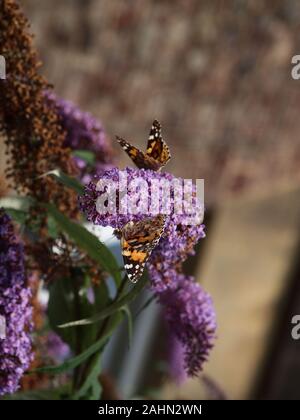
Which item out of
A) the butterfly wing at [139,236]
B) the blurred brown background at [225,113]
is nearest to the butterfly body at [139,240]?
the butterfly wing at [139,236]

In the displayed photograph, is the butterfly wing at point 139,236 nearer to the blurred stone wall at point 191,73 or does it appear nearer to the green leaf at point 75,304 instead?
the green leaf at point 75,304

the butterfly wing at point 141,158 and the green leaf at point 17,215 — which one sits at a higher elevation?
the green leaf at point 17,215

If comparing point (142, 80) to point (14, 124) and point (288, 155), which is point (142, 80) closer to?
point (288, 155)

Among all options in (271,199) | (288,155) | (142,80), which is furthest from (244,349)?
(142,80)

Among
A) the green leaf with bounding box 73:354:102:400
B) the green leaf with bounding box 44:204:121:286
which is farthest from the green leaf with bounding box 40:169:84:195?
the green leaf with bounding box 73:354:102:400

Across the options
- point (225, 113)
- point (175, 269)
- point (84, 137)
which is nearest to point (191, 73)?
point (225, 113)

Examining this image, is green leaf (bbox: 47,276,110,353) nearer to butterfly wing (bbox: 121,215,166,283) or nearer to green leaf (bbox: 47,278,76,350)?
green leaf (bbox: 47,278,76,350)
